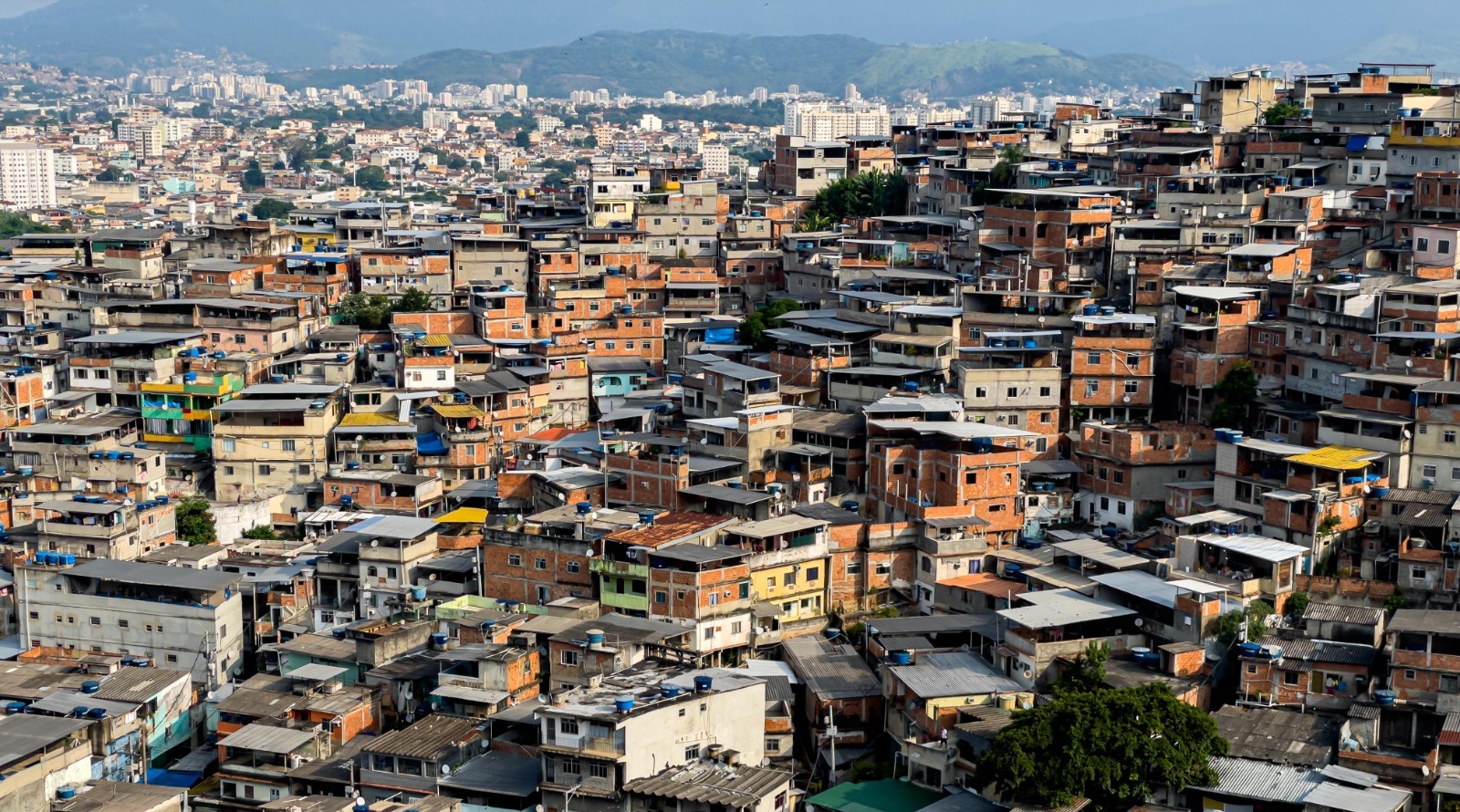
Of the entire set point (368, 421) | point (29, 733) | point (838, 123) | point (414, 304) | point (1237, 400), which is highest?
point (838, 123)

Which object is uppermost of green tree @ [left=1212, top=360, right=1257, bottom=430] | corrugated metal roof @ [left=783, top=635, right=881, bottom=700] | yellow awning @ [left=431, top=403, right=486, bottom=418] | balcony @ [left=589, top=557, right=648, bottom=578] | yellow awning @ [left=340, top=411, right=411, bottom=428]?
green tree @ [left=1212, top=360, right=1257, bottom=430]

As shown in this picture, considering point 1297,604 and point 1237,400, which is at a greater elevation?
point 1237,400

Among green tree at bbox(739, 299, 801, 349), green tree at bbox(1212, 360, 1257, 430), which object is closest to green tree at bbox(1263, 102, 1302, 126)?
green tree at bbox(739, 299, 801, 349)

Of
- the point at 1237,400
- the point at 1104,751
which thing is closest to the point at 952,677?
the point at 1104,751

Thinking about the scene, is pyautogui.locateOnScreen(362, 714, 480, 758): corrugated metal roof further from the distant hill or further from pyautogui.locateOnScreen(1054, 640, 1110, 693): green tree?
the distant hill

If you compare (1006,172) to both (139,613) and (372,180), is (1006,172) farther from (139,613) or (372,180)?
(372,180)

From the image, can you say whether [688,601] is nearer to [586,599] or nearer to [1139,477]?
[586,599]

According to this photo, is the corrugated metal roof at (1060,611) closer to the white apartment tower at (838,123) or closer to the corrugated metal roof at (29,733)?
the corrugated metal roof at (29,733)
